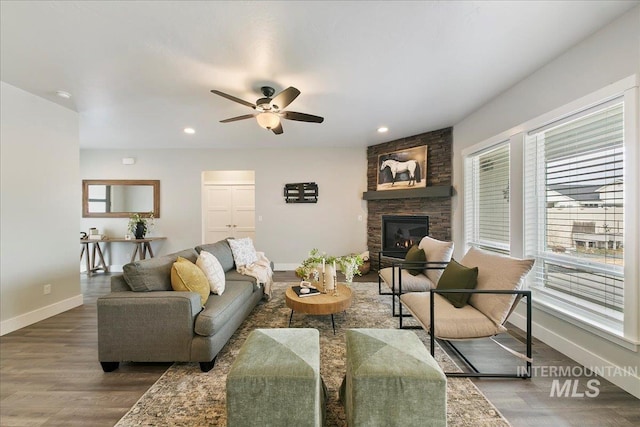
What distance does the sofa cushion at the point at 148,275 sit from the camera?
202 centimetres

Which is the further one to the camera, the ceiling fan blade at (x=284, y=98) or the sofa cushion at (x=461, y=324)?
the ceiling fan blade at (x=284, y=98)

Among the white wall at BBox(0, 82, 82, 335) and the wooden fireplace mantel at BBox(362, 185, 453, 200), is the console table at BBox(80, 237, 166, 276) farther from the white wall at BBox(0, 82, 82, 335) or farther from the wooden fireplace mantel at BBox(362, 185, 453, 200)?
the wooden fireplace mantel at BBox(362, 185, 453, 200)

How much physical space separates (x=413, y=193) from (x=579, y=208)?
2.38 metres

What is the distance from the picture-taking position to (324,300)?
94.4 inches

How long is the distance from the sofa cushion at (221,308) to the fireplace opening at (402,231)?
2912mm

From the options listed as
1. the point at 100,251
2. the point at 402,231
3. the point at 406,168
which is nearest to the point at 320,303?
the point at 402,231

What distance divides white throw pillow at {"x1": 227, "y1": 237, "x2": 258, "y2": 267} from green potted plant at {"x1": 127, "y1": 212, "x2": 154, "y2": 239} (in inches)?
107

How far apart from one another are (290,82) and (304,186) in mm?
2855

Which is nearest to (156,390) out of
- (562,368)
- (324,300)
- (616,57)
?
(324,300)

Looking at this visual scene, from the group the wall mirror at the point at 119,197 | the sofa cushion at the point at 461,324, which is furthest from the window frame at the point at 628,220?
the wall mirror at the point at 119,197

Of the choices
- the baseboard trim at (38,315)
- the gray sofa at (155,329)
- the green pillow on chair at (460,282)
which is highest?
the green pillow on chair at (460,282)

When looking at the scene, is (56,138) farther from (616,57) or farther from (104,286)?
(616,57)

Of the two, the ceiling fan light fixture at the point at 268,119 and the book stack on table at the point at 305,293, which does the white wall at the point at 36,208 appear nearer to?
the ceiling fan light fixture at the point at 268,119

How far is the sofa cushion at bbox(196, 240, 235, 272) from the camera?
3.11 metres
